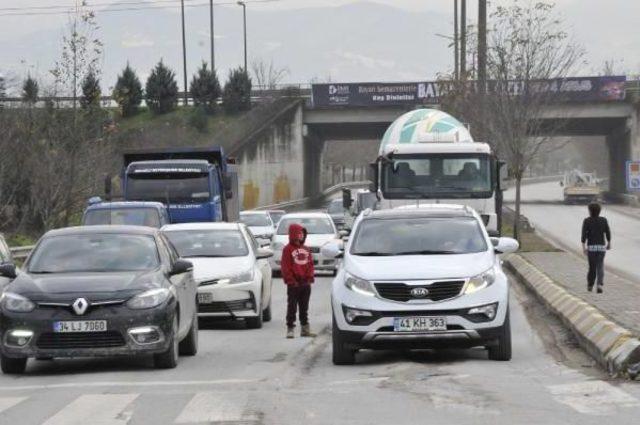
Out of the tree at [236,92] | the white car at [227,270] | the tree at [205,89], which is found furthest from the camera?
the tree at [236,92]

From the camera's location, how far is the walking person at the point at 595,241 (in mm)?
22500

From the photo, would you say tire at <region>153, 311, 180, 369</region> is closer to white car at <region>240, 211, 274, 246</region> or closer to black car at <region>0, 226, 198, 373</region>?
black car at <region>0, 226, 198, 373</region>

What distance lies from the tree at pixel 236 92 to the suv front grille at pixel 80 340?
65.6 metres

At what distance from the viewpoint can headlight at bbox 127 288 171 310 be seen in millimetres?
13320

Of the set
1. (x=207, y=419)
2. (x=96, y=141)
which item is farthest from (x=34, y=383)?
(x=96, y=141)

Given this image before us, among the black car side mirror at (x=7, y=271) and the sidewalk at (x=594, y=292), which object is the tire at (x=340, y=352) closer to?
the sidewalk at (x=594, y=292)

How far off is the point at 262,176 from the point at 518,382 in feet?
204

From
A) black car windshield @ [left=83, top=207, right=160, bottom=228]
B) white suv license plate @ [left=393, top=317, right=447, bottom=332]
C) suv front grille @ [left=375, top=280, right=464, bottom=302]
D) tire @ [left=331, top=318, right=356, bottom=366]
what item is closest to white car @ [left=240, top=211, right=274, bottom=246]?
black car windshield @ [left=83, top=207, right=160, bottom=228]

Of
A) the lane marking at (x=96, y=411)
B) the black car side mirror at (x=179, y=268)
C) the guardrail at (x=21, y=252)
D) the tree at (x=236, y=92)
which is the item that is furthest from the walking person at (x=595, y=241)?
the tree at (x=236, y=92)

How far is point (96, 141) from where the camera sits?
1672 inches

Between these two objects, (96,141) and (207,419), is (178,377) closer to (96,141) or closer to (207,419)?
(207,419)

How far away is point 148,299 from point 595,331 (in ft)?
16.8

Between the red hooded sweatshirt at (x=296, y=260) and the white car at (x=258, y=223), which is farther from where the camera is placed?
the white car at (x=258, y=223)

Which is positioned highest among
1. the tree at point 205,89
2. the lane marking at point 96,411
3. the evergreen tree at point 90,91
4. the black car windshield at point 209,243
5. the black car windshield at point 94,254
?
the tree at point 205,89
